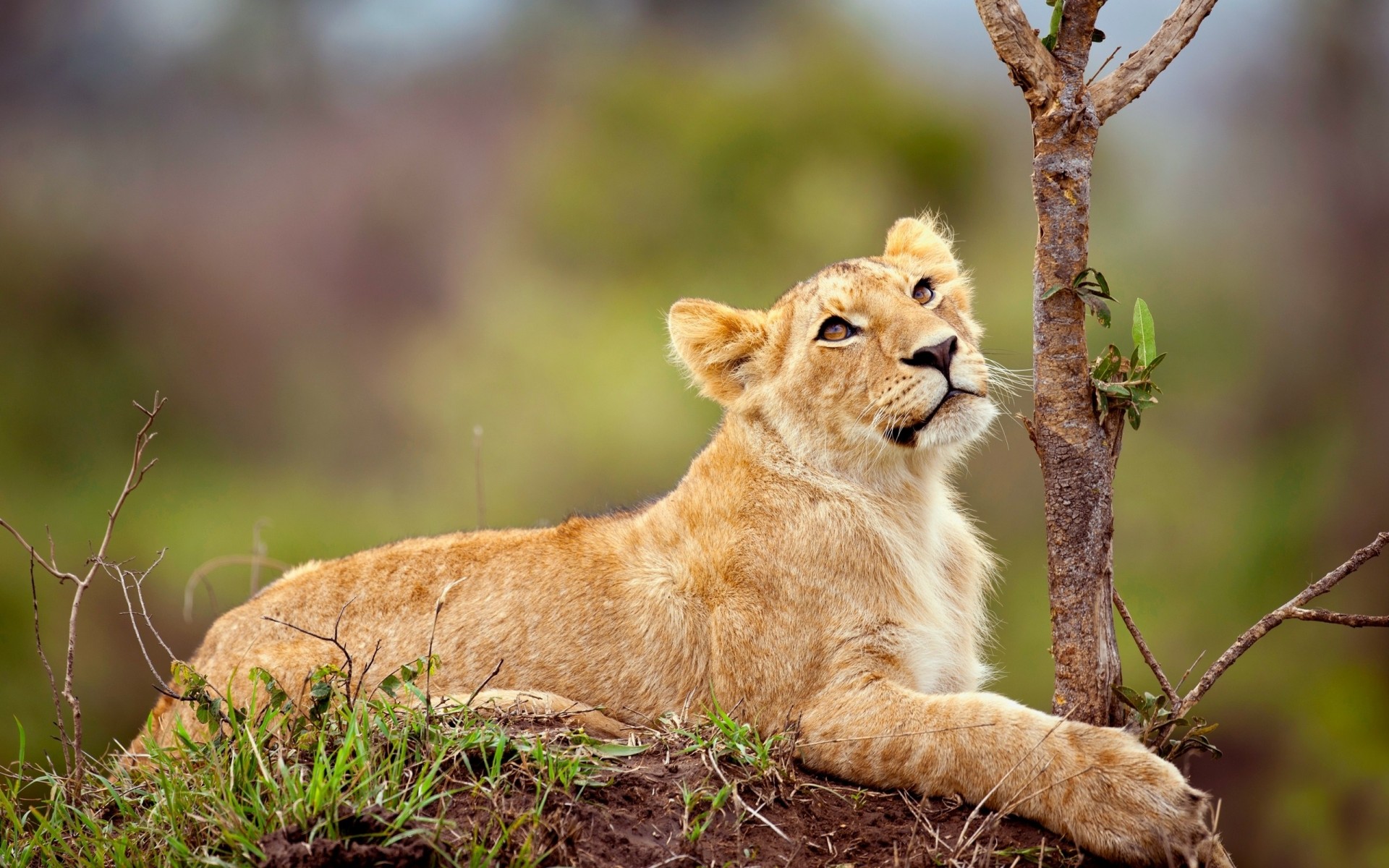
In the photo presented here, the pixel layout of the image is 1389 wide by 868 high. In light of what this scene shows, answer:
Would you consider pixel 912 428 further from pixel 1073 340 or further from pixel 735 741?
pixel 735 741

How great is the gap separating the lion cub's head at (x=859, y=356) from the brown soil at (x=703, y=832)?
5.37 feet

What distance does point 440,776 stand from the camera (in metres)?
4.03

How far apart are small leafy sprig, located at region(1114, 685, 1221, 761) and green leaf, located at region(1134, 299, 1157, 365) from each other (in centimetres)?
140

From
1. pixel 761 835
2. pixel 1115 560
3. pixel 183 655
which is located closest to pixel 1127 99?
pixel 761 835

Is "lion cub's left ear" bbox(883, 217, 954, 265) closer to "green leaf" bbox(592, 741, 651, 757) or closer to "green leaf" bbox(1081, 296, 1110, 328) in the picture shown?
"green leaf" bbox(1081, 296, 1110, 328)

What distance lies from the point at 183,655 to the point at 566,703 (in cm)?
1072

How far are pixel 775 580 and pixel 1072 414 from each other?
1511 millimetres

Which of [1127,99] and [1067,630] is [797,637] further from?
[1127,99]

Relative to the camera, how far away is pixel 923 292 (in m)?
5.70

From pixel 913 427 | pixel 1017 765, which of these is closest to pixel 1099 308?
pixel 913 427

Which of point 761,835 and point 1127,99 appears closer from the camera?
point 761,835

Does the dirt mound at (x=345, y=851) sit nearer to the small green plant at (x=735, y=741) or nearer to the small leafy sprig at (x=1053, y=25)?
the small green plant at (x=735, y=741)

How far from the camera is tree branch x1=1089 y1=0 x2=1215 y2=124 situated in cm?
458

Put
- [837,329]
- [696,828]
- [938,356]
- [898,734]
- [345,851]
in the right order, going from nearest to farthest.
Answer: [345,851] → [696,828] → [898,734] → [938,356] → [837,329]
